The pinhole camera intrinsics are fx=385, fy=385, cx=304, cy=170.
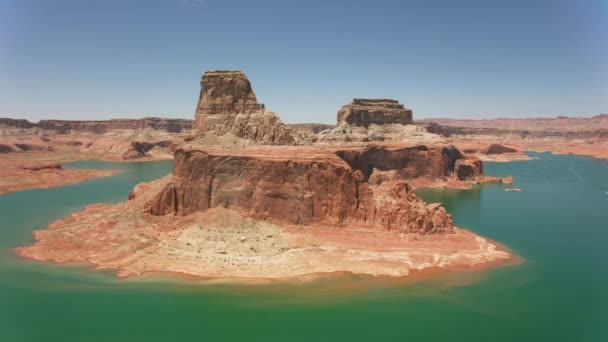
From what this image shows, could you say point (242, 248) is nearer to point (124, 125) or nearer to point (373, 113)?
point (373, 113)

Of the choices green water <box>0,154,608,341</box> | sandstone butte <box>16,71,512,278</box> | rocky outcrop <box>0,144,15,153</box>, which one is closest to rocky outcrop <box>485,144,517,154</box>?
green water <box>0,154,608,341</box>

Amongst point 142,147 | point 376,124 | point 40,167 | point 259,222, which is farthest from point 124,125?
point 259,222

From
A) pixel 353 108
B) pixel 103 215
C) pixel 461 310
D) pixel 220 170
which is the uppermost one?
pixel 353 108

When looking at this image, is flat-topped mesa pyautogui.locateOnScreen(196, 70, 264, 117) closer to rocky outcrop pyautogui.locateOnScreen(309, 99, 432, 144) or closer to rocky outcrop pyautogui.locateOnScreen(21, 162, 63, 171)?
rocky outcrop pyautogui.locateOnScreen(309, 99, 432, 144)

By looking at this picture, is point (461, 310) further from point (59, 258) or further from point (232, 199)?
point (59, 258)

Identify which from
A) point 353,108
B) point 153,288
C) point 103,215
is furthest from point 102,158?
point 153,288

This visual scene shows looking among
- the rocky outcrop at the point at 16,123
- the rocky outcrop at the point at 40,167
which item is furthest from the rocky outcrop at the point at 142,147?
the rocky outcrop at the point at 16,123
